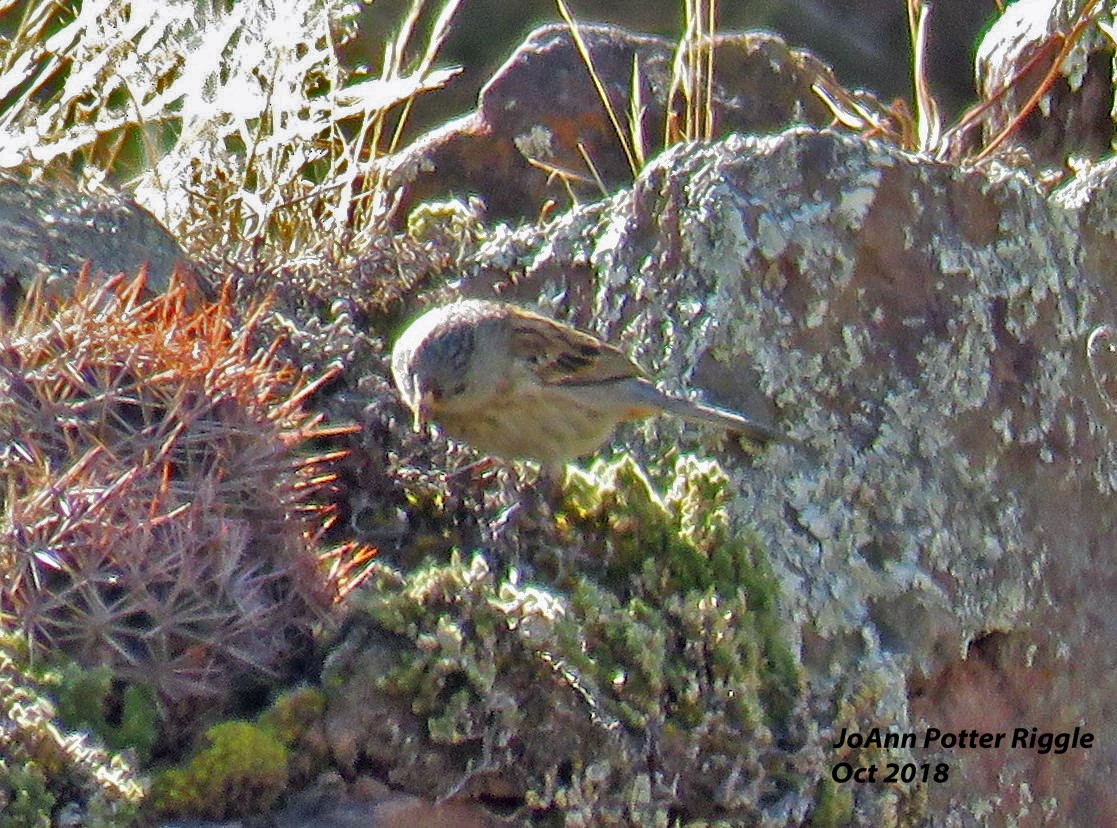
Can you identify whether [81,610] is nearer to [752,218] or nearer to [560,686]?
[560,686]

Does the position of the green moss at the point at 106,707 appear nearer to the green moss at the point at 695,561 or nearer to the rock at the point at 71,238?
the green moss at the point at 695,561

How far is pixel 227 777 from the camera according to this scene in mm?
3512

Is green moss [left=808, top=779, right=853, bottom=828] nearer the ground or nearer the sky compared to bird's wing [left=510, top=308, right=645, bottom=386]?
nearer the ground

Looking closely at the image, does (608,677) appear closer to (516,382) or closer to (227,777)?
(227,777)

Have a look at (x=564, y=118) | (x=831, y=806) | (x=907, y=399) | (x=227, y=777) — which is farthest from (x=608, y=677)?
(x=564, y=118)

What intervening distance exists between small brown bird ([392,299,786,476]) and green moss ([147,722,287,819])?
49.1 inches

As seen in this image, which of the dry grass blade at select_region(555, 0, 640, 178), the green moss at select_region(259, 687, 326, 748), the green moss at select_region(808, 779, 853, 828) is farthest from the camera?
the dry grass blade at select_region(555, 0, 640, 178)

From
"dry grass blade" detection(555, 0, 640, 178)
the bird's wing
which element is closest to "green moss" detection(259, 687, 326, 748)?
the bird's wing

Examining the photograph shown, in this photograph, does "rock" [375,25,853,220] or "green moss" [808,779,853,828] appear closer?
"green moss" [808,779,853,828]

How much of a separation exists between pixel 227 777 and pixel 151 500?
60 centimetres

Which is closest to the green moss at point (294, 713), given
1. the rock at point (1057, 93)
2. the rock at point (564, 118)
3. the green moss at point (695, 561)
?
the green moss at point (695, 561)

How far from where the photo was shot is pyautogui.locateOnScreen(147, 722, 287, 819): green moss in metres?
3.48

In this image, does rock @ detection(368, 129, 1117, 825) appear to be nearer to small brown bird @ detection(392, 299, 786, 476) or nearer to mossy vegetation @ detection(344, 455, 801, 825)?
small brown bird @ detection(392, 299, 786, 476)

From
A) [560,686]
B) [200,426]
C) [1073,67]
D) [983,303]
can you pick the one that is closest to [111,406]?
[200,426]
